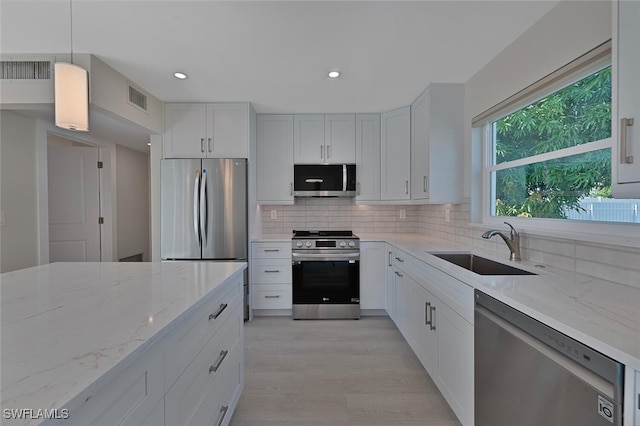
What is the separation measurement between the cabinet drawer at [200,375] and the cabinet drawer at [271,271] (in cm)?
151

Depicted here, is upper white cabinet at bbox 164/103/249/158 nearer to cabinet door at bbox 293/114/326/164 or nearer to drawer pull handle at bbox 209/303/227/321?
cabinet door at bbox 293/114/326/164

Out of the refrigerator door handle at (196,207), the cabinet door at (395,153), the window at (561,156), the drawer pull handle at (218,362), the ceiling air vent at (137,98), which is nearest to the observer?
the drawer pull handle at (218,362)

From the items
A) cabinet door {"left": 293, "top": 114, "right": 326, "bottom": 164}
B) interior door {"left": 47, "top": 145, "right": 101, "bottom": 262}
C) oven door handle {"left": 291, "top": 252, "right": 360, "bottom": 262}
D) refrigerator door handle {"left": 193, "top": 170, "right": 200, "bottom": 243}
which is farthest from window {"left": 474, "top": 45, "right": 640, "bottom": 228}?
interior door {"left": 47, "top": 145, "right": 101, "bottom": 262}

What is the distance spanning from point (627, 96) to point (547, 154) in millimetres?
884

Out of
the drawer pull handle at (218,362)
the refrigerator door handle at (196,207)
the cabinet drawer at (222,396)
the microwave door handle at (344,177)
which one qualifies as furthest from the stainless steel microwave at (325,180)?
the drawer pull handle at (218,362)

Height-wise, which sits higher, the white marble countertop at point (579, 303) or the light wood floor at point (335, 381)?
the white marble countertop at point (579, 303)

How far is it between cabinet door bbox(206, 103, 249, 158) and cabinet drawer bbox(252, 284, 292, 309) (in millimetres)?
1512

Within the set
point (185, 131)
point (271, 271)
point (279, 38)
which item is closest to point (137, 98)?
point (185, 131)

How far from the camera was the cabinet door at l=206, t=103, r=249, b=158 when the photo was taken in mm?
3035

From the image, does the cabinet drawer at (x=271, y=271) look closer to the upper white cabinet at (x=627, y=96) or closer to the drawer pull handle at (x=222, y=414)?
the drawer pull handle at (x=222, y=414)

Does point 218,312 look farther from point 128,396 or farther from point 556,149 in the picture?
point 556,149

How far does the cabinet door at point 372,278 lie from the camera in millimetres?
3145

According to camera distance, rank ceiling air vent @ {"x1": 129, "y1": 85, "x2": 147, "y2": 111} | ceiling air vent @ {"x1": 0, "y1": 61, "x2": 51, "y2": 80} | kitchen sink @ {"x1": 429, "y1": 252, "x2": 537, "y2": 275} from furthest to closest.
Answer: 1. ceiling air vent @ {"x1": 129, "y1": 85, "x2": 147, "y2": 111}
2. ceiling air vent @ {"x1": 0, "y1": 61, "x2": 51, "y2": 80}
3. kitchen sink @ {"x1": 429, "y1": 252, "x2": 537, "y2": 275}

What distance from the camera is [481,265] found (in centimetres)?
211
